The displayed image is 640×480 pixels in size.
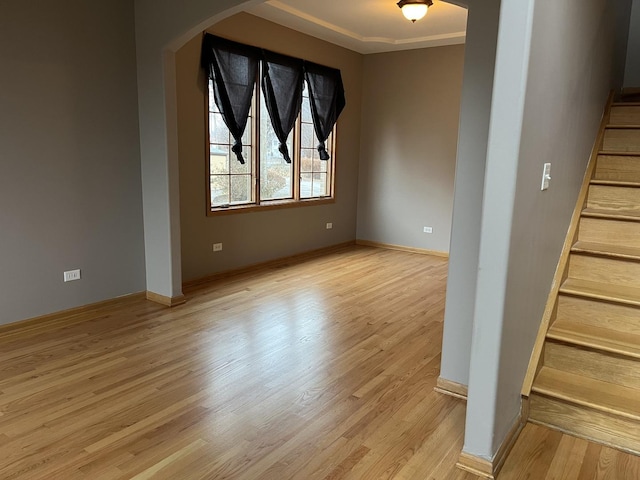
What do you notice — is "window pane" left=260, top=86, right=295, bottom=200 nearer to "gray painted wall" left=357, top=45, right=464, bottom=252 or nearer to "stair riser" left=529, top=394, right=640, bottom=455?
"gray painted wall" left=357, top=45, right=464, bottom=252

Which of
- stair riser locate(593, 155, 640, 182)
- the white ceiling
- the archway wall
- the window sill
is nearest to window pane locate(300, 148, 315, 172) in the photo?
the window sill

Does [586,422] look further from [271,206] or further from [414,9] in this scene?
[271,206]

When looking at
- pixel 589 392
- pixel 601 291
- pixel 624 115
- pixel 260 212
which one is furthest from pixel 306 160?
pixel 589 392

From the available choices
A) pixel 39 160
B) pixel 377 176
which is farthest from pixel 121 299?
pixel 377 176

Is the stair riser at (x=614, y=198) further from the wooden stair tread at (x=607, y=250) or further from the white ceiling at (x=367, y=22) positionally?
the white ceiling at (x=367, y=22)

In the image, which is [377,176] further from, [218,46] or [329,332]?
[329,332]

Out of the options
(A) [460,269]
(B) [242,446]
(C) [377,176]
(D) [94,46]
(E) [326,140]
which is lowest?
(B) [242,446]

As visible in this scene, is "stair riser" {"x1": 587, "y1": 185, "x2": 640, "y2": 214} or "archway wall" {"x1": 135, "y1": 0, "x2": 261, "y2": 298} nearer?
"stair riser" {"x1": 587, "y1": 185, "x2": 640, "y2": 214}

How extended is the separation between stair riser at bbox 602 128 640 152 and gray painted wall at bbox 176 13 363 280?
11.6 feet

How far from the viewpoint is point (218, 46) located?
15.3 feet

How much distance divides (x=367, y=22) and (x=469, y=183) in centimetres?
360

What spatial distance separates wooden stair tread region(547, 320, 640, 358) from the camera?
2.36 m

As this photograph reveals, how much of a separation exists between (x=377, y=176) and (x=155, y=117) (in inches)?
148

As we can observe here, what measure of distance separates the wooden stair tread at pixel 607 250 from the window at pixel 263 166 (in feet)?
11.3
